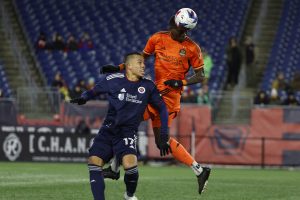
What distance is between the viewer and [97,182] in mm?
9758

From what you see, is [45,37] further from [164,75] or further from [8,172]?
[164,75]

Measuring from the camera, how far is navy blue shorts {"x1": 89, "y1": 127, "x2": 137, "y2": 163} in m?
9.96

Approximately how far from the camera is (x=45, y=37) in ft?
103

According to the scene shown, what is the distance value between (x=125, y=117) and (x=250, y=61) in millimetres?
18754

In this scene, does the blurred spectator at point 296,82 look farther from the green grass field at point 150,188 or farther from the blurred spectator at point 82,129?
the green grass field at point 150,188

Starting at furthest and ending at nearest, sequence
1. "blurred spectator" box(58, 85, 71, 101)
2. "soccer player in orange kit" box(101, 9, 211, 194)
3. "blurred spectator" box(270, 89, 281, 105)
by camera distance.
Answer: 1. "blurred spectator" box(270, 89, 281, 105)
2. "blurred spectator" box(58, 85, 71, 101)
3. "soccer player in orange kit" box(101, 9, 211, 194)

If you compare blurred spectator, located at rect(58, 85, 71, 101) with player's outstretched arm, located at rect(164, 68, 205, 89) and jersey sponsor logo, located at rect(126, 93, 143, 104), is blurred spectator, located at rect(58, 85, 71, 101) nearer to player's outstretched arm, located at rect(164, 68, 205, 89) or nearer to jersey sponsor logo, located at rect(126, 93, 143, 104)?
player's outstretched arm, located at rect(164, 68, 205, 89)

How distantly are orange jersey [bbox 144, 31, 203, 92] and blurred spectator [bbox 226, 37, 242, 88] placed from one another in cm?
1484

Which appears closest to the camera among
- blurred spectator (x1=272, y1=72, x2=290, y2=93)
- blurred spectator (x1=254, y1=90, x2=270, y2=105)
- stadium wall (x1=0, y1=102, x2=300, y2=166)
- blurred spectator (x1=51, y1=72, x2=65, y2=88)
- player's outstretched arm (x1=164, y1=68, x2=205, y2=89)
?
player's outstretched arm (x1=164, y1=68, x2=205, y2=89)

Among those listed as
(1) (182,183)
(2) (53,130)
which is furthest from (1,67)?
(1) (182,183)

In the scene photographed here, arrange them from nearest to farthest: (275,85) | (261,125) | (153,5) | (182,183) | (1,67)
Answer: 1. (182,183)
2. (261,125)
3. (275,85)
4. (1,67)
5. (153,5)

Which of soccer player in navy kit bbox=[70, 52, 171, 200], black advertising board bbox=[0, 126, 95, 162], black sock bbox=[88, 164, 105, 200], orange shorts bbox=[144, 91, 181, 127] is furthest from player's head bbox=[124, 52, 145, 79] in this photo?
black advertising board bbox=[0, 126, 95, 162]

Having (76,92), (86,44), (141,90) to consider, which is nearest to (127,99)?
(141,90)

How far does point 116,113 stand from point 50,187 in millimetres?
4272
